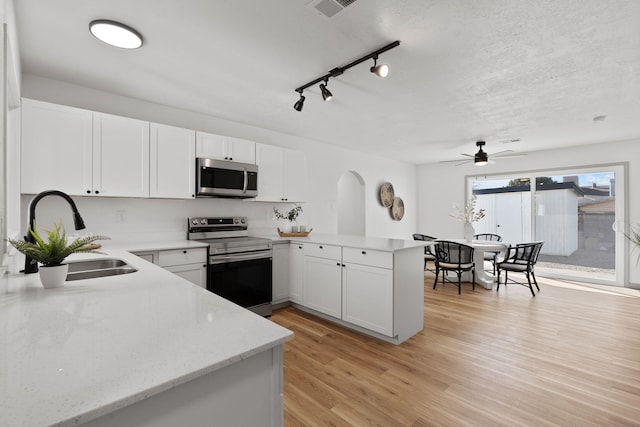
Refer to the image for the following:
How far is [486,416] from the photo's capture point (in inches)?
72.5


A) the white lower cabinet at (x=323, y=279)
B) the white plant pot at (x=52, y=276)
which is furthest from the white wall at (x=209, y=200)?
the white plant pot at (x=52, y=276)

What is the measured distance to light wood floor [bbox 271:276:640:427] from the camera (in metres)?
1.87

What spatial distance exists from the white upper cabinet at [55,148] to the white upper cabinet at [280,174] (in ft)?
5.87

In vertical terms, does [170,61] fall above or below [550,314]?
above

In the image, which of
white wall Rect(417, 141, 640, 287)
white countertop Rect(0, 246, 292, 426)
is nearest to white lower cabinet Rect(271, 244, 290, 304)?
white countertop Rect(0, 246, 292, 426)

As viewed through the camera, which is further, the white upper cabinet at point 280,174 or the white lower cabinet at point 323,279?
the white upper cabinet at point 280,174

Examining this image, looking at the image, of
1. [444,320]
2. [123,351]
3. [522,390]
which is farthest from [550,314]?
[123,351]

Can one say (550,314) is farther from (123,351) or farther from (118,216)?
(118,216)

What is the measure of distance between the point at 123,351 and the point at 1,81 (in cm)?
151

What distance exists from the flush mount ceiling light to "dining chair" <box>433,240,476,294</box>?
4517 millimetres

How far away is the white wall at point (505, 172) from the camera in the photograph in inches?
195

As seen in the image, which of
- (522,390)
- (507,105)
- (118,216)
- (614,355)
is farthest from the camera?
(507,105)

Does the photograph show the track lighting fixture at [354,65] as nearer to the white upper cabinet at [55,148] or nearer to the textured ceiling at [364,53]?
the textured ceiling at [364,53]

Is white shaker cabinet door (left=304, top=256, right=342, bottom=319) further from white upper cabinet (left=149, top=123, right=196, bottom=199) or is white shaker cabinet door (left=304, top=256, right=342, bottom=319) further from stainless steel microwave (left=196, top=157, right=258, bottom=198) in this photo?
white upper cabinet (left=149, top=123, right=196, bottom=199)
